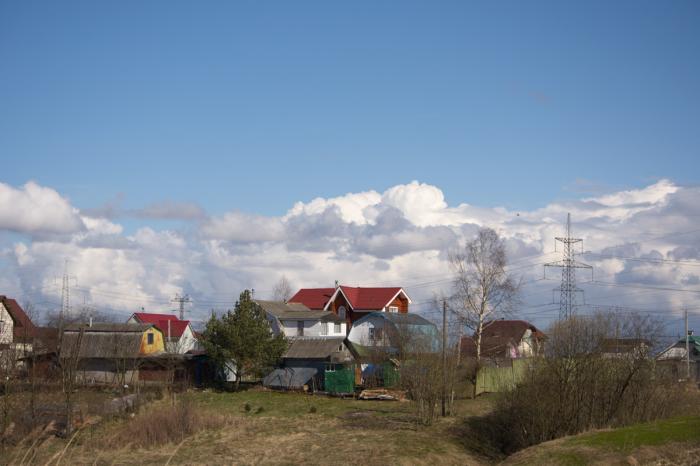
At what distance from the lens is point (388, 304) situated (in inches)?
2709

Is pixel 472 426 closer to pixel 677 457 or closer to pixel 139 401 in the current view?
pixel 677 457

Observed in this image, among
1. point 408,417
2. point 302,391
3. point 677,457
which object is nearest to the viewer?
point 677,457

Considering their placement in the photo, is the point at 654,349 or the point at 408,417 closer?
the point at 654,349

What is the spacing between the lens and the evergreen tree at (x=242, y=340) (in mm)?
48062

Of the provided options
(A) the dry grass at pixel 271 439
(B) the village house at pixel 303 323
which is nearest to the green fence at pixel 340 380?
(A) the dry grass at pixel 271 439

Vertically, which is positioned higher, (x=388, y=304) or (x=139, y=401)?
(x=388, y=304)

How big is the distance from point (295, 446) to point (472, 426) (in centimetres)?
808

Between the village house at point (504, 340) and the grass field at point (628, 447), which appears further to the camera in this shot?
the village house at point (504, 340)

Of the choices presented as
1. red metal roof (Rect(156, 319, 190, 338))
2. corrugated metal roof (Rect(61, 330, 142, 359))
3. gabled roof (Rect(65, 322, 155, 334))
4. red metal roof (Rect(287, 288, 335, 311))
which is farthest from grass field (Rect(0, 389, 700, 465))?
red metal roof (Rect(156, 319, 190, 338))

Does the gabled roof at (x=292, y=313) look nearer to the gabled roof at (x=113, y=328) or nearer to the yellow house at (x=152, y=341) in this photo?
the yellow house at (x=152, y=341)

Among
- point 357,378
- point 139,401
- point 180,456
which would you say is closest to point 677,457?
point 180,456

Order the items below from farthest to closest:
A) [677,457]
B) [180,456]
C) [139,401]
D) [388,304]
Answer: [388,304]
[139,401]
[180,456]
[677,457]

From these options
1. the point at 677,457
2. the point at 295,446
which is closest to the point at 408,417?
the point at 295,446

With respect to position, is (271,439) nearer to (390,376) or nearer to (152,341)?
(390,376)
